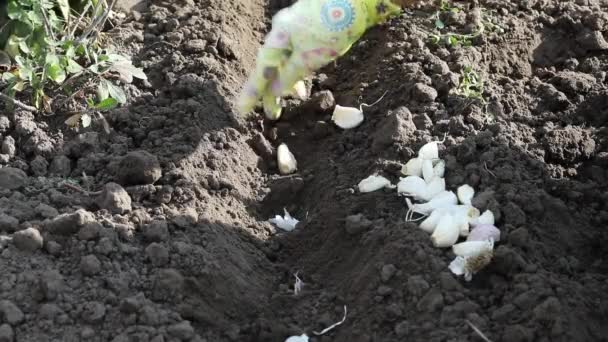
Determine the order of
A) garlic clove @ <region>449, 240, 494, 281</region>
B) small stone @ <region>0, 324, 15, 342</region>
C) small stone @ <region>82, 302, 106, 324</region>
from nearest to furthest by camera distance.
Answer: small stone @ <region>0, 324, 15, 342</region> → small stone @ <region>82, 302, 106, 324</region> → garlic clove @ <region>449, 240, 494, 281</region>

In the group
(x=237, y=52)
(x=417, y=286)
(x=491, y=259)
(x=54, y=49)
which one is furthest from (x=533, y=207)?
(x=54, y=49)

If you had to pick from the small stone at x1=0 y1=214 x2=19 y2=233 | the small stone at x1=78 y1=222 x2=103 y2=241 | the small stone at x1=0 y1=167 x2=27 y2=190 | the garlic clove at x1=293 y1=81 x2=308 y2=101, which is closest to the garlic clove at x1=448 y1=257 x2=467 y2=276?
the small stone at x1=78 y1=222 x2=103 y2=241

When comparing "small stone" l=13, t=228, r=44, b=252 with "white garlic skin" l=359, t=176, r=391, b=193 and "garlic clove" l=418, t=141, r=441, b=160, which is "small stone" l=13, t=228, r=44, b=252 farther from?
"garlic clove" l=418, t=141, r=441, b=160

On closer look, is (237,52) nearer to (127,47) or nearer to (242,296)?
(127,47)

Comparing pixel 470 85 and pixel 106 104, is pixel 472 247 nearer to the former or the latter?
pixel 470 85

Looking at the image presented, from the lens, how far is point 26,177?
2910mm

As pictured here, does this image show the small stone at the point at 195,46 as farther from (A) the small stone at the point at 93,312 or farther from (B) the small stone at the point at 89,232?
(A) the small stone at the point at 93,312

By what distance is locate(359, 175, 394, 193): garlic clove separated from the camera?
291 cm

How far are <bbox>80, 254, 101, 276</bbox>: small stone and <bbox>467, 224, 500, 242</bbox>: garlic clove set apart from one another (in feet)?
3.62

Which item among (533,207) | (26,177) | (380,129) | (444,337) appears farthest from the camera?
(380,129)

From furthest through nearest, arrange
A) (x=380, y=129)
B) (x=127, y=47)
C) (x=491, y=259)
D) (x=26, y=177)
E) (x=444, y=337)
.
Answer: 1. (x=127, y=47)
2. (x=380, y=129)
3. (x=26, y=177)
4. (x=491, y=259)
5. (x=444, y=337)

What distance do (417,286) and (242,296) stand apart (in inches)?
21.4

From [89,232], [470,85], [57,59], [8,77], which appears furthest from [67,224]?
[470,85]

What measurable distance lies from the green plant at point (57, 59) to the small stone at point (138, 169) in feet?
0.97
